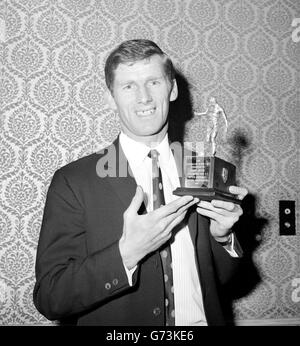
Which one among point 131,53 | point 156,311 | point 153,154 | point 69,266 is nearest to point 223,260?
point 156,311

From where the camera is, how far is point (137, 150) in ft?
4.85

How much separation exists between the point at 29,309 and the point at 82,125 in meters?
1.08

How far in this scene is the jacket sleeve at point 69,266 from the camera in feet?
3.78

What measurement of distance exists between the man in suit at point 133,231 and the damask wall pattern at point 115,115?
Answer: 68 centimetres

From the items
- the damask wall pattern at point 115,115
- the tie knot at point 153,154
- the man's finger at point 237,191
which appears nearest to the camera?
the man's finger at point 237,191

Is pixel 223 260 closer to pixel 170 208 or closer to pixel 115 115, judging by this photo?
pixel 170 208

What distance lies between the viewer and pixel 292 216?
2.35 metres

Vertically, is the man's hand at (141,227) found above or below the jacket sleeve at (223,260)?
above

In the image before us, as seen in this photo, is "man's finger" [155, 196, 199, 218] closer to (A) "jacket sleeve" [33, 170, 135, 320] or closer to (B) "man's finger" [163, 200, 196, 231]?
(B) "man's finger" [163, 200, 196, 231]

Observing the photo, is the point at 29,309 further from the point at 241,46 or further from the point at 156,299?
the point at 241,46

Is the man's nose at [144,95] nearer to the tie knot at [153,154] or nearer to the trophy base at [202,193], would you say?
the tie knot at [153,154]

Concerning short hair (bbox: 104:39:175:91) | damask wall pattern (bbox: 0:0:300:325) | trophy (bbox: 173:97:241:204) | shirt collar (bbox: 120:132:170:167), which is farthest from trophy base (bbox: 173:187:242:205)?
damask wall pattern (bbox: 0:0:300:325)

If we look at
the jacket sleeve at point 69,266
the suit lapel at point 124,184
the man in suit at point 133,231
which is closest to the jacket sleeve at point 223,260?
the man in suit at point 133,231

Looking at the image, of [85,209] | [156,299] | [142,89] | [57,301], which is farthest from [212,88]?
[57,301]
